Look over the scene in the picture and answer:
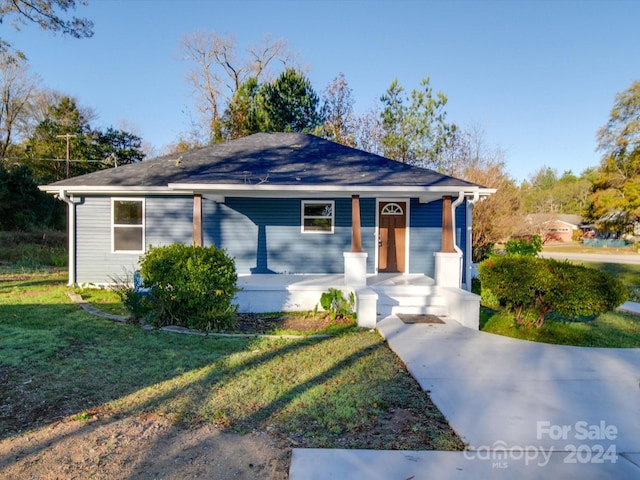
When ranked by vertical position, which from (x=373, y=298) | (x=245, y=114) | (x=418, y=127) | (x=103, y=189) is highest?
(x=245, y=114)

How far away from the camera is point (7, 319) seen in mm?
6492

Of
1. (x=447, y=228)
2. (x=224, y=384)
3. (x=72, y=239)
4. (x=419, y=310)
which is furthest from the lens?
(x=72, y=239)

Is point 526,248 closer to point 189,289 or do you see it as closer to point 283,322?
point 283,322

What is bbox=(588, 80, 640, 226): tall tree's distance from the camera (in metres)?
34.9

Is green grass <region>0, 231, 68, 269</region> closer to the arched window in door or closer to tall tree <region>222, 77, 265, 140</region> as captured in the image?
tall tree <region>222, 77, 265, 140</region>

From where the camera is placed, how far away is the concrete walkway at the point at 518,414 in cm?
254

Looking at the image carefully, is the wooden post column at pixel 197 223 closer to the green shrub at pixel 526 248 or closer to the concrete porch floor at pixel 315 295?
the concrete porch floor at pixel 315 295

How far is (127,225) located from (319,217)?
195 inches

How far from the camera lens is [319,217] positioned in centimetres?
1038

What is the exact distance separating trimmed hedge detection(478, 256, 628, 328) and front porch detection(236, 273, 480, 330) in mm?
647

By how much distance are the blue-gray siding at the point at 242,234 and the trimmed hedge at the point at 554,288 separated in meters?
4.37

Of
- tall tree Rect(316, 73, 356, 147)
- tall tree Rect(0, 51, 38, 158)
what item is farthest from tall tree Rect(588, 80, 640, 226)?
tall tree Rect(0, 51, 38, 158)

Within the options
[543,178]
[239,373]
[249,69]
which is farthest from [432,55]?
[543,178]

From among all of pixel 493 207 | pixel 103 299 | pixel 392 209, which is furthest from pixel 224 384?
pixel 493 207
